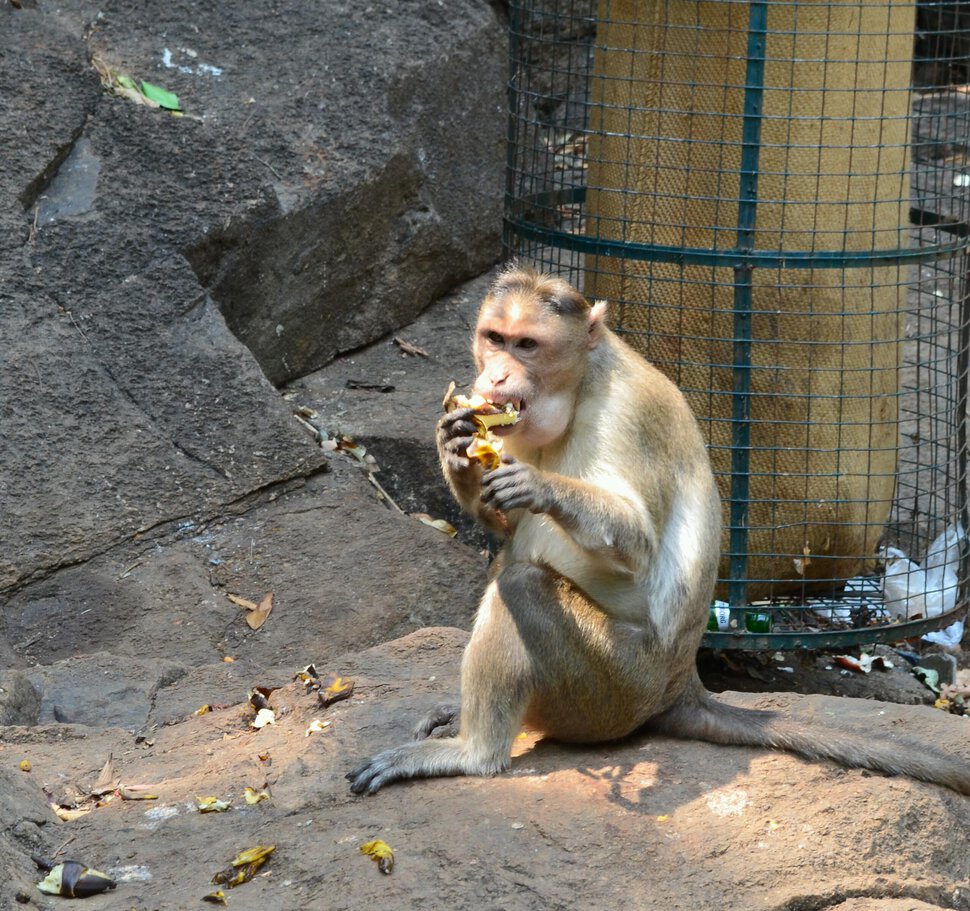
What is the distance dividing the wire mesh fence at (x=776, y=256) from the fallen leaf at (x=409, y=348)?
222 centimetres

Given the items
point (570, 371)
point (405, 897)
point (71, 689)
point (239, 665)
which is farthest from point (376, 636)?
point (405, 897)

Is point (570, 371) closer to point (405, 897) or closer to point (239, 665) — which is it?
point (405, 897)

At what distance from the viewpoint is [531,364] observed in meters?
4.66

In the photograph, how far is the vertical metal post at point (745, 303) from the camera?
6254 mm

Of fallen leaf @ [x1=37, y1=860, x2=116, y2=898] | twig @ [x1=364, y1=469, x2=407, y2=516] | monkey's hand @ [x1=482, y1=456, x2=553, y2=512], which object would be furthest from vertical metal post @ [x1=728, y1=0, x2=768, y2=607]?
fallen leaf @ [x1=37, y1=860, x2=116, y2=898]

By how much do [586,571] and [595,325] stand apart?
0.86m

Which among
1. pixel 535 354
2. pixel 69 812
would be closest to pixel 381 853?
pixel 69 812

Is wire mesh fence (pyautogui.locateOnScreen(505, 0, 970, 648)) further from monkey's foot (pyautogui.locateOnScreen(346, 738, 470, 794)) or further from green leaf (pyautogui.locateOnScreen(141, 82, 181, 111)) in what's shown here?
green leaf (pyautogui.locateOnScreen(141, 82, 181, 111))

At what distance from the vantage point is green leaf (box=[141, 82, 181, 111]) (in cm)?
839

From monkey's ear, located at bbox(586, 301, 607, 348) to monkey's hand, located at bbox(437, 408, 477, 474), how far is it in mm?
595

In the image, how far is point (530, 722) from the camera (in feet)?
15.8

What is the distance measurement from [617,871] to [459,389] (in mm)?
5211

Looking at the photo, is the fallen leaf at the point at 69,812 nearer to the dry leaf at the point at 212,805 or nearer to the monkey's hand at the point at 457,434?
the dry leaf at the point at 212,805

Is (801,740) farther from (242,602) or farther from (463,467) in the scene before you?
(242,602)
